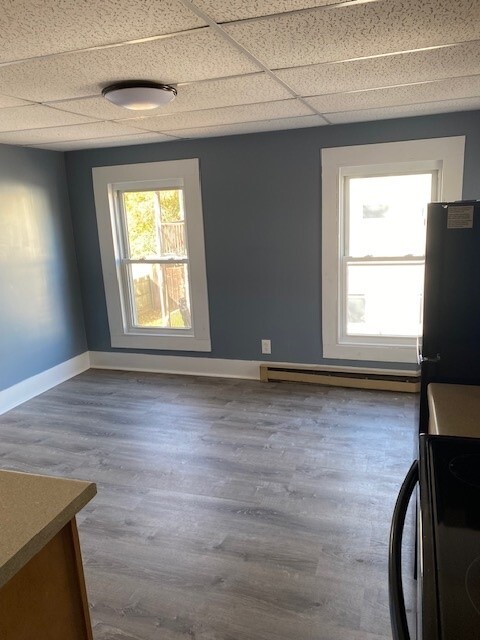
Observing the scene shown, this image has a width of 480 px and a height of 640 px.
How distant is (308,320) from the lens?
400cm

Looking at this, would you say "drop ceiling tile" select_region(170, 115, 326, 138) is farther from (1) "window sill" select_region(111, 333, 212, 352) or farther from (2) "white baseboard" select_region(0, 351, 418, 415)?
(2) "white baseboard" select_region(0, 351, 418, 415)

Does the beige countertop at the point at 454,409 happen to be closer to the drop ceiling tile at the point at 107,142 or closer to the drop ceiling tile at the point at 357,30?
the drop ceiling tile at the point at 357,30

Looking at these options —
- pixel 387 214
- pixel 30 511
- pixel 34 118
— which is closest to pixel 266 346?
pixel 387 214

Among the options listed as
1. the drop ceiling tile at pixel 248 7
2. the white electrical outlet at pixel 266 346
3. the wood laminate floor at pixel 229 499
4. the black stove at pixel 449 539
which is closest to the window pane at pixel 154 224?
the white electrical outlet at pixel 266 346

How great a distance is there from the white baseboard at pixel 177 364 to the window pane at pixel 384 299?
3.36ft

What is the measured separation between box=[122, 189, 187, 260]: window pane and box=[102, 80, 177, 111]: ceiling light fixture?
1.98m

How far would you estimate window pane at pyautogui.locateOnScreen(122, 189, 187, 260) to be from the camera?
426 cm

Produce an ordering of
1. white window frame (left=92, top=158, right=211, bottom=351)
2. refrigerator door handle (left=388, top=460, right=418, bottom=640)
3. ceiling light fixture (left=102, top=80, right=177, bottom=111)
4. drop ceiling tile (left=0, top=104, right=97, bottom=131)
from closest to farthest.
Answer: refrigerator door handle (left=388, top=460, right=418, bottom=640) < ceiling light fixture (left=102, top=80, right=177, bottom=111) < drop ceiling tile (left=0, top=104, right=97, bottom=131) < white window frame (left=92, top=158, right=211, bottom=351)

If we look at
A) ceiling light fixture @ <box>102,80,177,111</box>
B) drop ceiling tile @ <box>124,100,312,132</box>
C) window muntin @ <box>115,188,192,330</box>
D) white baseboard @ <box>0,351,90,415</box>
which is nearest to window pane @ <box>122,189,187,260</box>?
window muntin @ <box>115,188,192,330</box>

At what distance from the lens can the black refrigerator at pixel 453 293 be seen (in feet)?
5.38

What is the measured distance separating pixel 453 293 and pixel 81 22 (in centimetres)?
155

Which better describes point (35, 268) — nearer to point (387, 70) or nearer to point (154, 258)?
point (154, 258)

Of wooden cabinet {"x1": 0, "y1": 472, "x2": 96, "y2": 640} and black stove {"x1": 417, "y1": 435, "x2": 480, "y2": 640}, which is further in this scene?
wooden cabinet {"x1": 0, "y1": 472, "x2": 96, "y2": 640}

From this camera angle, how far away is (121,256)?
453 centimetres
